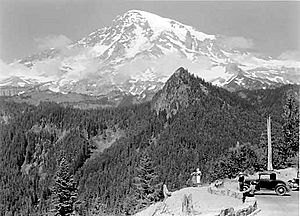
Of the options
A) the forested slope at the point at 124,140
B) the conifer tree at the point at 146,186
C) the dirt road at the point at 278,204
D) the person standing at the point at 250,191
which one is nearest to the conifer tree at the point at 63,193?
the conifer tree at the point at 146,186

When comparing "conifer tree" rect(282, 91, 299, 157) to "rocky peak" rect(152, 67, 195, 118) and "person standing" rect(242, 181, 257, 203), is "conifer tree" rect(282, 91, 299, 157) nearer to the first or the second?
"person standing" rect(242, 181, 257, 203)

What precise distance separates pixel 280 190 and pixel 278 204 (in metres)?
2.34

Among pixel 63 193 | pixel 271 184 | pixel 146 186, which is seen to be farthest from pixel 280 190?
pixel 146 186

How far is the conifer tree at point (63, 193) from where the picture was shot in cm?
3312

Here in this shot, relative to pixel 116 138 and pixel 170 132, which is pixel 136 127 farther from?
pixel 170 132

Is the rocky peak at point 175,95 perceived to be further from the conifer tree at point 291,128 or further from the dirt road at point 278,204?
the dirt road at point 278,204

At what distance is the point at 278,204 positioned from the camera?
676 inches

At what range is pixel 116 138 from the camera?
602 ft

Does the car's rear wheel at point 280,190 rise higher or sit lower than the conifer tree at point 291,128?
lower

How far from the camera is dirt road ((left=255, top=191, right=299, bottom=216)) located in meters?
15.3

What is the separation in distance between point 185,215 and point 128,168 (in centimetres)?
11502

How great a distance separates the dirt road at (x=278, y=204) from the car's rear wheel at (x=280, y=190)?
0.56 feet

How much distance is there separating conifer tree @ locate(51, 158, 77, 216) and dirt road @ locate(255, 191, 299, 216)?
16.4 m

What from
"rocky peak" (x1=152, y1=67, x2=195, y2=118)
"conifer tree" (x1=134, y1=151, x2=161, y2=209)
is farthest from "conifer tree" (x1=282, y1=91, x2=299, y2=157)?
"rocky peak" (x1=152, y1=67, x2=195, y2=118)
